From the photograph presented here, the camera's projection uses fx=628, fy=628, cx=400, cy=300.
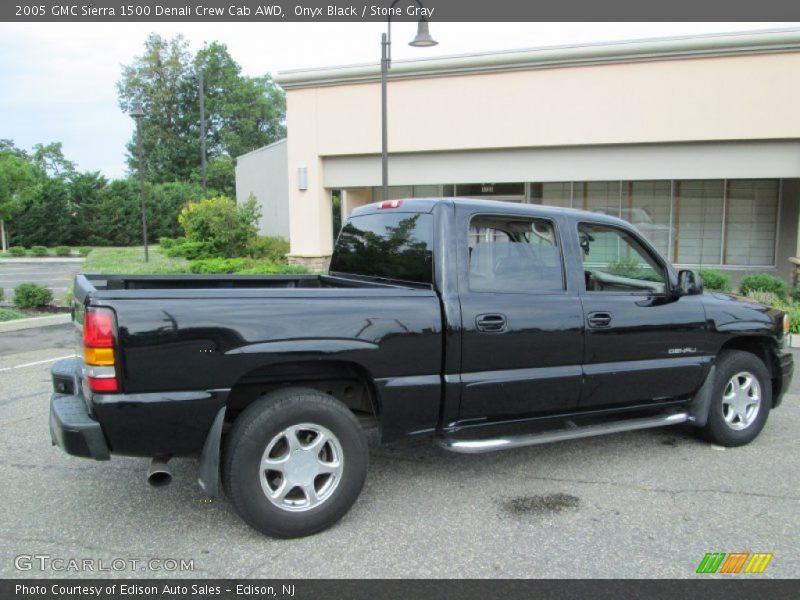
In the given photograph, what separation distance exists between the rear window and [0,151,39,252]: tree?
120ft

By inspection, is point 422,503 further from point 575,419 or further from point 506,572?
point 575,419

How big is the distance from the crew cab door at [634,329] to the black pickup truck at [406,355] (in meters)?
0.01

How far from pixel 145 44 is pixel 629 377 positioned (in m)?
66.6

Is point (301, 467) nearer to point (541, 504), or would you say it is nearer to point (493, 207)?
point (541, 504)

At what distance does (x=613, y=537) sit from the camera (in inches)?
137

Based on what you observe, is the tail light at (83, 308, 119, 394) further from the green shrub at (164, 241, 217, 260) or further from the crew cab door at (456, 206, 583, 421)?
the green shrub at (164, 241, 217, 260)

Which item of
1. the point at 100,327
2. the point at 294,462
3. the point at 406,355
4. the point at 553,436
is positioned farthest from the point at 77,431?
the point at 553,436

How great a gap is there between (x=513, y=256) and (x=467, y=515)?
1.67m

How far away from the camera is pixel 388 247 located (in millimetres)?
4391

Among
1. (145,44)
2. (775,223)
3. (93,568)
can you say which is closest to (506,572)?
(93,568)

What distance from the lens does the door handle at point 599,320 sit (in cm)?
418

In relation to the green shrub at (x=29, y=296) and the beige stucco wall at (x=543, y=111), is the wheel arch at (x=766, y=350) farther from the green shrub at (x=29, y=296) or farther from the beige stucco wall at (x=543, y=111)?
the green shrub at (x=29, y=296)

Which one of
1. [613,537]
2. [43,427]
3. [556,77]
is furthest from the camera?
[556,77]

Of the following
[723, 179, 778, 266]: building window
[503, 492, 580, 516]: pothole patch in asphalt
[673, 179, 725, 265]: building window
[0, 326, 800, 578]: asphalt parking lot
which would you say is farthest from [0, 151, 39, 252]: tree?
[503, 492, 580, 516]: pothole patch in asphalt
